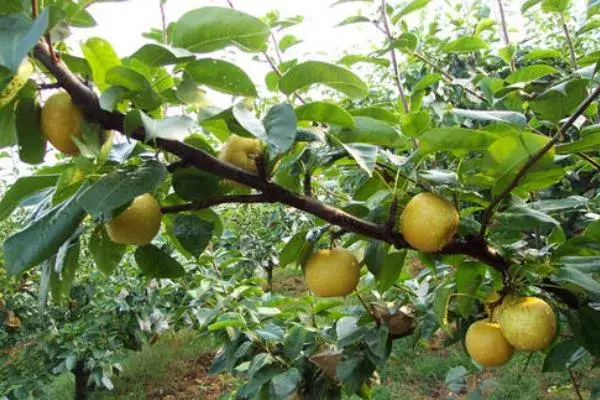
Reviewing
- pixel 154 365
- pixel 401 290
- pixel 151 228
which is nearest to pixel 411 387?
pixel 401 290

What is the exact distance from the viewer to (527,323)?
952 mm

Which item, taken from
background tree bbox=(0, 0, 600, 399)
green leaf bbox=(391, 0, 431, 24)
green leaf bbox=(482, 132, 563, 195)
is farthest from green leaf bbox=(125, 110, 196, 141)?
green leaf bbox=(391, 0, 431, 24)

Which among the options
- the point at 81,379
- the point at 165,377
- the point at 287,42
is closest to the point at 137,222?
the point at 287,42

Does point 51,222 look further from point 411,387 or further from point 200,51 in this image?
point 411,387

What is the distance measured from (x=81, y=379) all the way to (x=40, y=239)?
3659mm

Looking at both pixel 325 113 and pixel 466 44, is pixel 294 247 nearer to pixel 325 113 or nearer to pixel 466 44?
pixel 325 113

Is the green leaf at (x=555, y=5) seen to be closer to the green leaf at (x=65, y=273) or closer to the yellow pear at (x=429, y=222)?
the yellow pear at (x=429, y=222)

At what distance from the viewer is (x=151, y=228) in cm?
81

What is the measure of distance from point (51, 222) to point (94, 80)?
8.6 inches

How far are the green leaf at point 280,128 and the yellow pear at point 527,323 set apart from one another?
539mm

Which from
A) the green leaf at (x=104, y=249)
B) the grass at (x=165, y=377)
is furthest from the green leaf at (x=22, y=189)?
the grass at (x=165, y=377)

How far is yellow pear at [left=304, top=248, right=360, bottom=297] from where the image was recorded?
1035 millimetres

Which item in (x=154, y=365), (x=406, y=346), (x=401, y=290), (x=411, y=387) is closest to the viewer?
(x=401, y=290)

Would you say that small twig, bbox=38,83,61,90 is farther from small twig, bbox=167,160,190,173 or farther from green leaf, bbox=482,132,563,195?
green leaf, bbox=482,132,563,195
